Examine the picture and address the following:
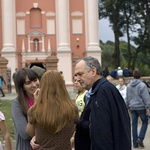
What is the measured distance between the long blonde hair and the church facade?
41.0 m

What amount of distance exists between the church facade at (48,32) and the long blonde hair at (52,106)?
4100 cm

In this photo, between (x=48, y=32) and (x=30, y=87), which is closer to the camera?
(x=30, y=87)

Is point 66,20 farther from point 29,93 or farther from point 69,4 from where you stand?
point 29,93

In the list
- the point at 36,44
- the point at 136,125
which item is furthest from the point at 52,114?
the point at 36,44

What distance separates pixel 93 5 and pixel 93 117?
4248 cm

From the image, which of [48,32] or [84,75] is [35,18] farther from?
[84,75]

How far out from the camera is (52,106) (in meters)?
4.48

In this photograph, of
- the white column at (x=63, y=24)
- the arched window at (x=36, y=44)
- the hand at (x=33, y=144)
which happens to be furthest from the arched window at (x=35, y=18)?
the hand at (x=33, y=144)

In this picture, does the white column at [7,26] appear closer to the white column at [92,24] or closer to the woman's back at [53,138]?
the white column at [92,24]

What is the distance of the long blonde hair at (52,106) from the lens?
14.6 feet

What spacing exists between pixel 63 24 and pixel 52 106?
139 feet

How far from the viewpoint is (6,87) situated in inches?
1368

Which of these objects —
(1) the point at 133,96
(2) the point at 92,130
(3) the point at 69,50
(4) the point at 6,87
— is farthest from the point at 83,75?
(3) the point at 69,50

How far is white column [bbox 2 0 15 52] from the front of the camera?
151 ft
